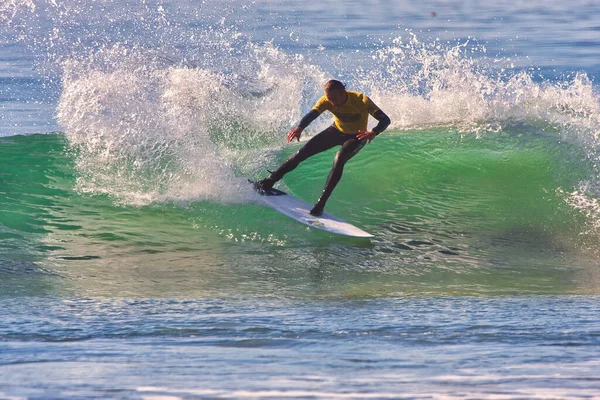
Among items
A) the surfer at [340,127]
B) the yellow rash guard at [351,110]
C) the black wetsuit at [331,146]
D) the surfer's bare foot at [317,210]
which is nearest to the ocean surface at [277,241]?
the surfer's bare foot at [317,210]

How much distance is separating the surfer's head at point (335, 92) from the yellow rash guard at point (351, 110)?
0.35 ft

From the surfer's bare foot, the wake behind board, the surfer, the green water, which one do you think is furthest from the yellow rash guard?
the green water

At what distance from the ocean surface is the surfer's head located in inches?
49.4

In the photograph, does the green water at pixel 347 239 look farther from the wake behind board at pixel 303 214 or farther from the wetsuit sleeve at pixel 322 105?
the wetsuit sleeve at pixel 322 105

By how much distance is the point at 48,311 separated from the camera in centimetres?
535

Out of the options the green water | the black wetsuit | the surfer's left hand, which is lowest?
the green water

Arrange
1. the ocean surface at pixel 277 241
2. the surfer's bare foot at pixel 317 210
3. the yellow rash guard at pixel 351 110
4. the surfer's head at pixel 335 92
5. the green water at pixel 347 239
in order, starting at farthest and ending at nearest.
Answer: the surfer's bare foot at pixel 317 210 < the yellow rash guard at pixel 351 110 < the surfer's head at pixel 335 92 < the green water at pixel 347 239 < the ocean surface at pixel 277 241

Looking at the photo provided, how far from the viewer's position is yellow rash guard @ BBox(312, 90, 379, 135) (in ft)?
26.1

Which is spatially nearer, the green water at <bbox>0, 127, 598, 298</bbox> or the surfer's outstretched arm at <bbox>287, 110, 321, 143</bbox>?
the green water at <bbox>0, 127, 598, 298</bbox>

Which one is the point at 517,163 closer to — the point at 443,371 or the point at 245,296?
the point at 245,296

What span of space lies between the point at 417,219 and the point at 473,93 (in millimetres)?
3785

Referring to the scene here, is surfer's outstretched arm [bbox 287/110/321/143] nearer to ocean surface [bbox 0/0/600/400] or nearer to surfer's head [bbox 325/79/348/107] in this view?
surfer's head [bbox 325/79/348/107]

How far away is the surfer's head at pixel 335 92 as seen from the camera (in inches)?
304

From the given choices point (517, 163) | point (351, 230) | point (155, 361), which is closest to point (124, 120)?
point (351, 230)
